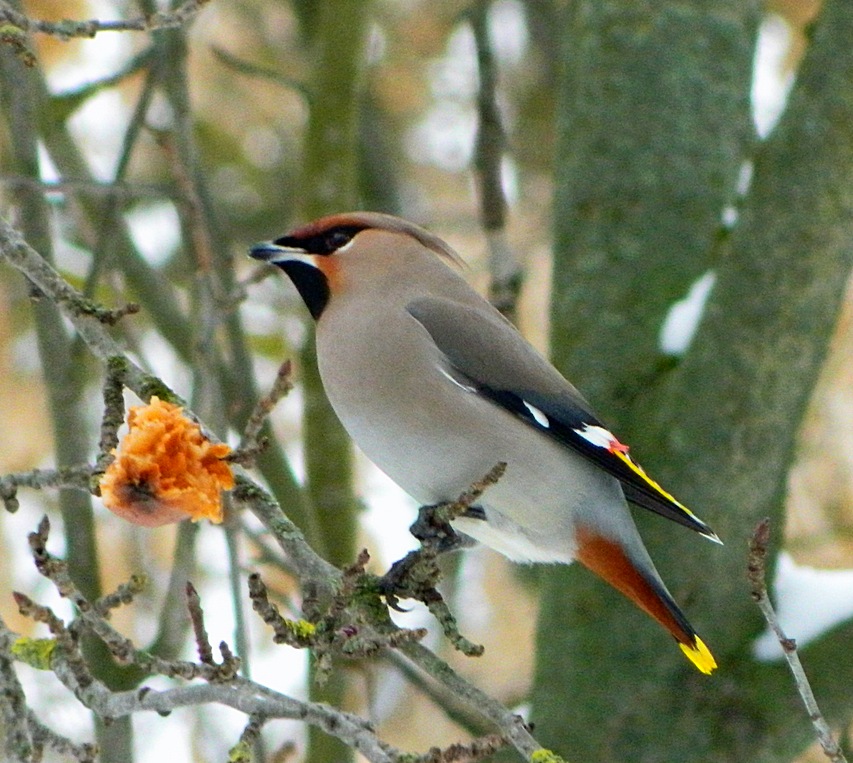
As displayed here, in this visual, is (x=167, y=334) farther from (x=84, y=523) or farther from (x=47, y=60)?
(x=47, y=60)

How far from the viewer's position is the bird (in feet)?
12.3

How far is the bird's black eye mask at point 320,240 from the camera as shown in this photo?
4305 millimetres

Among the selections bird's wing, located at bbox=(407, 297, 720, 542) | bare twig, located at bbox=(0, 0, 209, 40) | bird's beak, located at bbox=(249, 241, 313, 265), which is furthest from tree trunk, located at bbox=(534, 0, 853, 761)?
bare twig, located at bbox=(0, 0, 209, 40)

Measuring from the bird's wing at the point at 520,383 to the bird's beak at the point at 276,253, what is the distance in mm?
369

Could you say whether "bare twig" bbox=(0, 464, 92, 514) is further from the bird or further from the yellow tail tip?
the yellow tail tip

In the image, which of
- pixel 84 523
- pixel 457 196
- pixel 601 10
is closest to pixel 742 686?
pixel 84 523

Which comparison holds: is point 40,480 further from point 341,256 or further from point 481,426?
point 341,256

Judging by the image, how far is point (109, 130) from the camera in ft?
26.8

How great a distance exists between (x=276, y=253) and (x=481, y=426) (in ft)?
2.70

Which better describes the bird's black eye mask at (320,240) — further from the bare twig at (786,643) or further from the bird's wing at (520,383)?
the bare twig at (786,643)

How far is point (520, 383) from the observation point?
404 centimetres

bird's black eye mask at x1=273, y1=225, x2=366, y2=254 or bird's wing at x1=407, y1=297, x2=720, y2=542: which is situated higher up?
bird's black eye mask at x1=273, y1=225, x2=366, y2=254

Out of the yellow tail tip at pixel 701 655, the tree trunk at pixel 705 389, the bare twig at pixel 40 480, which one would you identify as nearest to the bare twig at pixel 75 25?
the bare twig at pixel 40 480

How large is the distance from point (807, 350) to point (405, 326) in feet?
4.09
